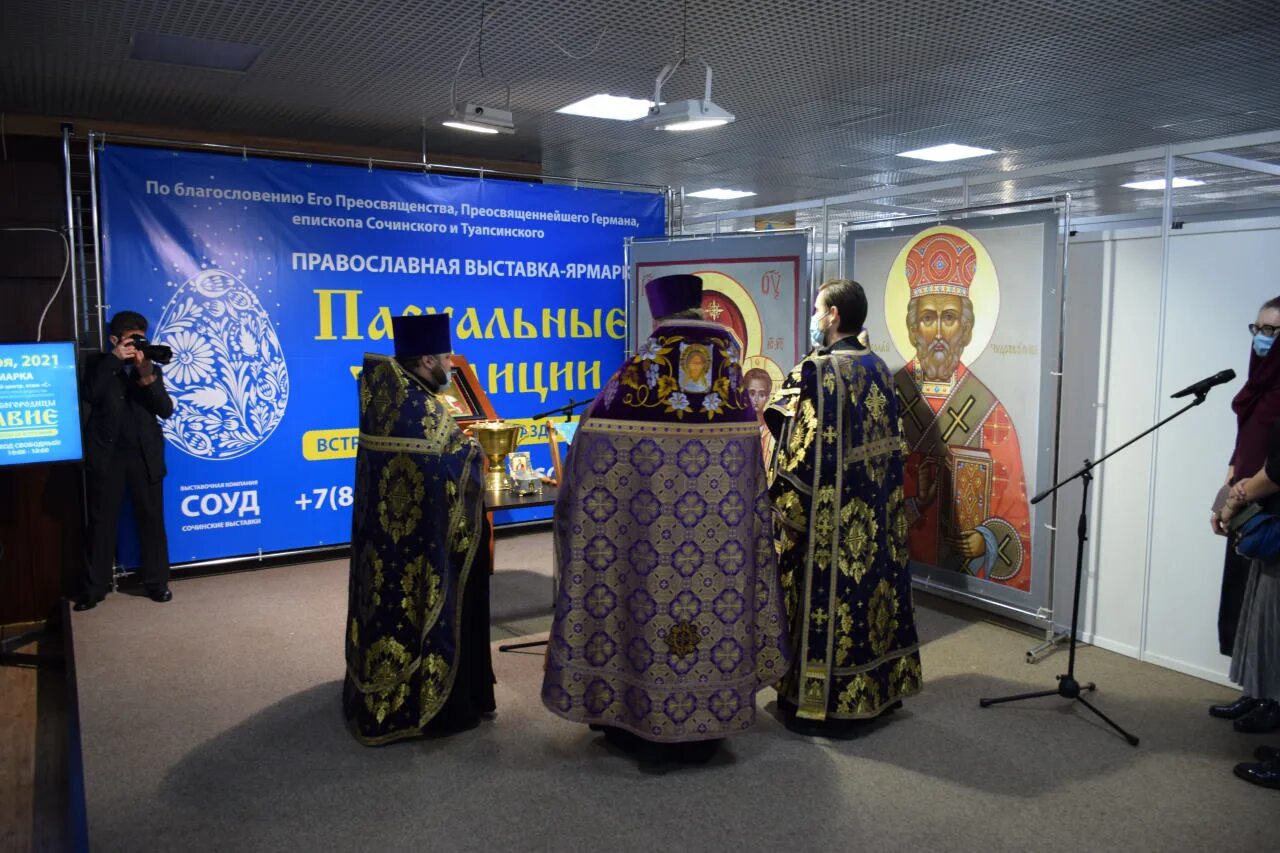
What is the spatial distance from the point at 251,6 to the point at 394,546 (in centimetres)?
249

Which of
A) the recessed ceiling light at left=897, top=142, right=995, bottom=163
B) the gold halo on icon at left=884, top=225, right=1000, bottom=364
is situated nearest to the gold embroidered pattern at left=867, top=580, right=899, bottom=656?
the gold halo on icon at left=884, top=225, right=1000, bottom=364

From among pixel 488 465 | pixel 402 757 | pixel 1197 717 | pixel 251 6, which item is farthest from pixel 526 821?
pixel 251 6

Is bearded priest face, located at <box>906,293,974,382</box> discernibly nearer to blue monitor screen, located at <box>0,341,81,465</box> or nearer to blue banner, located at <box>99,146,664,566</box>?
blue banner, located at <box>99,146,664,566</box>

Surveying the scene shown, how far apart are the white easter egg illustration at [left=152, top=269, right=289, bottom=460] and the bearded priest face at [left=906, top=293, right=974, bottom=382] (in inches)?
147

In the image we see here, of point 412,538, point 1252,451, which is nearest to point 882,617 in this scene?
point 1252,451

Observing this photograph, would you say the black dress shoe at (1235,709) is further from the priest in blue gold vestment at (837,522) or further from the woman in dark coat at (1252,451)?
the priest in blue gold vestment at (837,522)

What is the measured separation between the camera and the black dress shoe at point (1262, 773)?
3.09 m

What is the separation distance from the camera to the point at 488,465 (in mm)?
4312

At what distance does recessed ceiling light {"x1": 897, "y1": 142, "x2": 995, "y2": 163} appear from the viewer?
307 inches

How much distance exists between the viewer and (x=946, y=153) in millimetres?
8047

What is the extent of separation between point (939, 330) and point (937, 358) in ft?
0.46

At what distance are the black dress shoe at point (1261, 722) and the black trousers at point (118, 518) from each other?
17.0ft

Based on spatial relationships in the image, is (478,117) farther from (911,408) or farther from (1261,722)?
(1261,722)

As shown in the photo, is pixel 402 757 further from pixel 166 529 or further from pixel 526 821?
pixel 166 529
